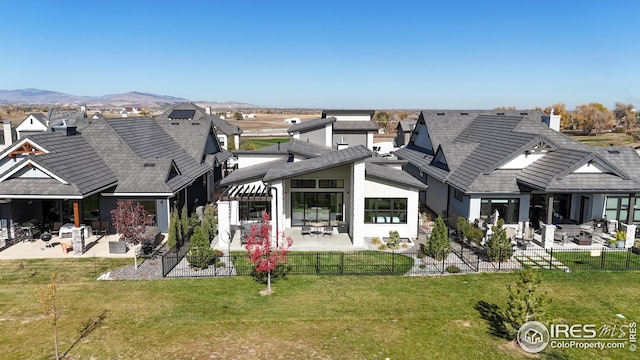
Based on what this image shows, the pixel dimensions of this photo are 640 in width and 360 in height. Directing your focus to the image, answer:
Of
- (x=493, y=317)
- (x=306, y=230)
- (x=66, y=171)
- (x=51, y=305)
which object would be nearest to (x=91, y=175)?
(x=66, y=171)

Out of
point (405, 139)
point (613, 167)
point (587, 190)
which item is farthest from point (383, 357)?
point (405, 139)

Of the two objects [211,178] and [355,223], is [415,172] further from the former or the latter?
[211,178]

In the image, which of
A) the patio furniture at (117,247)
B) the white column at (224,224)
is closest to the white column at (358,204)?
the white column at (224,224)

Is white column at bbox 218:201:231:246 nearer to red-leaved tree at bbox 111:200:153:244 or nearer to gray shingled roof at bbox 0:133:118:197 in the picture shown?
red-leaved tree at bbox 111:200:153:244

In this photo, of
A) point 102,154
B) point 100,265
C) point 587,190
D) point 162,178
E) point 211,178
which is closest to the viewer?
point 100,265

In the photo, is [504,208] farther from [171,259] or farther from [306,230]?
[171,259]

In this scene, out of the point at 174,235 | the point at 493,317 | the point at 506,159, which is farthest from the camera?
the point at 506,159
